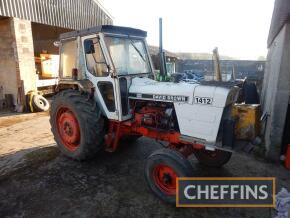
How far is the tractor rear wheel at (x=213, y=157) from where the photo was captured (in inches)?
159

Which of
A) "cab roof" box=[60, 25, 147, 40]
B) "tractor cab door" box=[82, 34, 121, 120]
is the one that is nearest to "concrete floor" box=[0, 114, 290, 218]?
"tractor cab door" box=[82, 34, 121, 120]

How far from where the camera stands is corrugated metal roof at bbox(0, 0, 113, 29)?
846 centimetres

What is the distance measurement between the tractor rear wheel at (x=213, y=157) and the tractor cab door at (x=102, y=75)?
1.58 metres

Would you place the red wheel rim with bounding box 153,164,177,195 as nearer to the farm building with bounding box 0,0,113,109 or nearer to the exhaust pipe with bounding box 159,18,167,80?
the exhaust pipe with bounding box 159,18,167,80

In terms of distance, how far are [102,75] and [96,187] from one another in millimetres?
1802

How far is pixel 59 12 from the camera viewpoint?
34.1 ft

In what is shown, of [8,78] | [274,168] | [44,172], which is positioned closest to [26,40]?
[8,78]

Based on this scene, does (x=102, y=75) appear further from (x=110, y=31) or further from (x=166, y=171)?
(x=166, y=171)

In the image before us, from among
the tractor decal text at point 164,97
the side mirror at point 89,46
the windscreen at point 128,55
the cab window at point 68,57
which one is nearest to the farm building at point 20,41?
the cab window at point 68,57

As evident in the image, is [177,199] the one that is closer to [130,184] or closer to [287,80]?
[130,184]

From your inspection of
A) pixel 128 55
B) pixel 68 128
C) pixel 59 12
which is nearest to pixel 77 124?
pixel 68 128

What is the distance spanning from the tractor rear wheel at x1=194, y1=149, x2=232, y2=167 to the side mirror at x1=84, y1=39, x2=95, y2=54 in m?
2.47

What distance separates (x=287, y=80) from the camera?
4438mm

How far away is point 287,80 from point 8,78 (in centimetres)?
909
